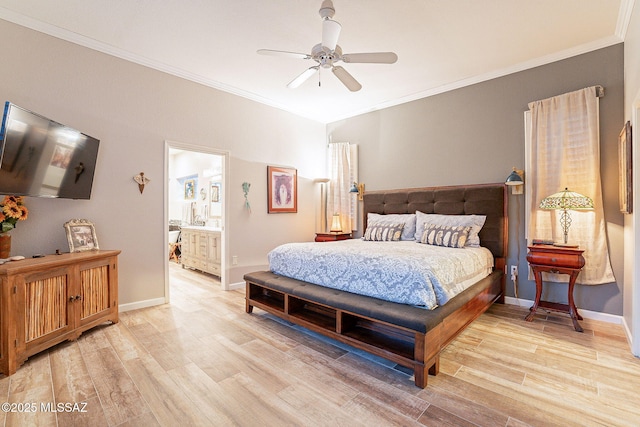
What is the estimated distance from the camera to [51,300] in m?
2.45

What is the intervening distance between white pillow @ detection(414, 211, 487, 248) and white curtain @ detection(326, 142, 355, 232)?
1.55 metres

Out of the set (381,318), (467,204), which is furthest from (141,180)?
(467,204)

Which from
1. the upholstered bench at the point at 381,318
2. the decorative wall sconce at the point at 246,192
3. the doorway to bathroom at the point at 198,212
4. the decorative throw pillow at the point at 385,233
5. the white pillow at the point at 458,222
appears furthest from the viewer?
the decorative wall sconce at the point at 246,192

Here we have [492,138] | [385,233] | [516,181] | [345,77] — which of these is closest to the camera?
[345,77]

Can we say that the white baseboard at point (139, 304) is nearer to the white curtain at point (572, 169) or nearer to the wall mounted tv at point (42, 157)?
the wall mounted tv at point (42, 157)

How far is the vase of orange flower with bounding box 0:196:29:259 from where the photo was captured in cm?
245

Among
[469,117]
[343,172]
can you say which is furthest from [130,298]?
[469,117]

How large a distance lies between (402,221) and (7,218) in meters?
4.30

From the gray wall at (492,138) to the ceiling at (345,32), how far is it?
236 mm

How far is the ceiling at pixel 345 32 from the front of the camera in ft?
8.57

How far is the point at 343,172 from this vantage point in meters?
5.46

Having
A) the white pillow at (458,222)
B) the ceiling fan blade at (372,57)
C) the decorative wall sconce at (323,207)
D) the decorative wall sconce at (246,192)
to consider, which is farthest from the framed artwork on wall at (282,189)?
the ceiling fan blade at (372,57)

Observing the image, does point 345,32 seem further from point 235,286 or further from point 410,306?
point 235,286

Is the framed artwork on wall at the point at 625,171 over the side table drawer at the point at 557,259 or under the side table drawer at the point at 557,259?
over
